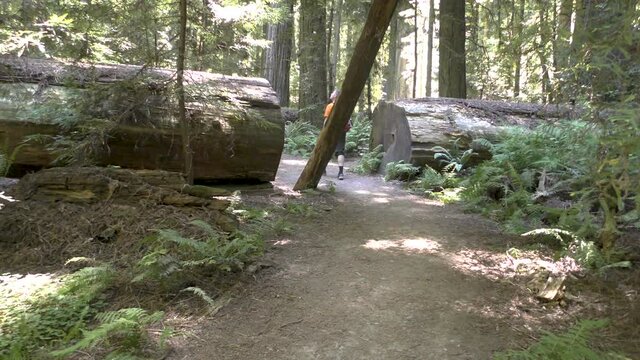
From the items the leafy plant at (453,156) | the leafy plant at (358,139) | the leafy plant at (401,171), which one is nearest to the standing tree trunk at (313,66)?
the leafy plant at (358,139)

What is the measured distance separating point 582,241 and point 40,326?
17.5 feet

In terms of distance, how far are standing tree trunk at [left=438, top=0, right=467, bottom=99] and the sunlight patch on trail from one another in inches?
330

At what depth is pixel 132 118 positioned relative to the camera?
716 cm

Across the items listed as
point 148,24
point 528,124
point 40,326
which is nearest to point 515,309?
point 40,326

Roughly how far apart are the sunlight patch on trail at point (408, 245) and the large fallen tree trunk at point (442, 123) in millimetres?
4462

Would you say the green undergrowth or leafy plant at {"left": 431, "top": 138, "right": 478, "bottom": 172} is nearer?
the green undergrowth

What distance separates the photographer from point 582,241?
514cm

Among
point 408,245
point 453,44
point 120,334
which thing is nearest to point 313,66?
point 453,44

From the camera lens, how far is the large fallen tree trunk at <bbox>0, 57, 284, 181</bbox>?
629 centimetres

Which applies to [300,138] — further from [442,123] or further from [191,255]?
[191,255]

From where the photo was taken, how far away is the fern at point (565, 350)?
320 cm

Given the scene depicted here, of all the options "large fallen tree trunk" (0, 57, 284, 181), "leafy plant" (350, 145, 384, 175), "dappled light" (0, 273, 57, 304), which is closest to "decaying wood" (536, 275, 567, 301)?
"large fallen tree trunk" (0, 57, 284, 181)

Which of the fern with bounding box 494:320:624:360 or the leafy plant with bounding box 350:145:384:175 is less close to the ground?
the leafy plant with bounding box 350:145:384:175

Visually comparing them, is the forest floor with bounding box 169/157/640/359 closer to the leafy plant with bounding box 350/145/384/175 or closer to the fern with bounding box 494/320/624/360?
the fern with bounding box 494/320/624/360
